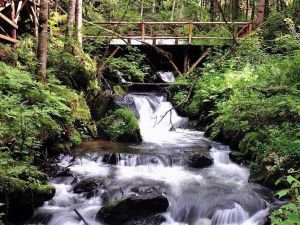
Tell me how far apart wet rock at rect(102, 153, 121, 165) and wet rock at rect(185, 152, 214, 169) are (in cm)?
185

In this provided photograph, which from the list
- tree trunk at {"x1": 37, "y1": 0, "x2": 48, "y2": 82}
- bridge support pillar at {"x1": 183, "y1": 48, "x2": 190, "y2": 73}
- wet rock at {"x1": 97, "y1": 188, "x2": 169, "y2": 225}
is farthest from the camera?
bridge support pillar at {"x1": 183, "y1": 48, "x2": 190, "y2": 73}

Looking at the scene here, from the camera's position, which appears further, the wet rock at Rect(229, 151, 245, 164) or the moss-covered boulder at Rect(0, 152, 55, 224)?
the wet rock at Rect(229, 151, 245, 164)

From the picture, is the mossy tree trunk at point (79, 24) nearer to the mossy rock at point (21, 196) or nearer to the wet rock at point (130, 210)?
the mossy rock at point (21, 196)

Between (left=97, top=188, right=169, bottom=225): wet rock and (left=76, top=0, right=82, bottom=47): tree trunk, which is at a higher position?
(left=76, top=0, right=82, bottom=47): tree trunk

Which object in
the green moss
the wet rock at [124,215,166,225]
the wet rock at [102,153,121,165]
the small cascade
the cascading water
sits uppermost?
the small cascade

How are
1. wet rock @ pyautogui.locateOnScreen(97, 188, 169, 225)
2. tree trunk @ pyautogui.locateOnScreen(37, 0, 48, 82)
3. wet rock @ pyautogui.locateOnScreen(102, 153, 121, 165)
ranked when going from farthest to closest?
wet rock @ pyautogui.locateOnScreen(102, 153, 121, 165) → tree trunk @ pyautogui.locateOnScreen(37, 0, 48, 82) → wet rock @ pyautogui.locateOnScreen(97, 188, 169, 225)

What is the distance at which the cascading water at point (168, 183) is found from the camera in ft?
24.4

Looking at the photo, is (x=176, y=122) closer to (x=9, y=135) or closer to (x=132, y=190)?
(x=132, y=190)

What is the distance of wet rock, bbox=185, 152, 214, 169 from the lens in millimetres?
10094

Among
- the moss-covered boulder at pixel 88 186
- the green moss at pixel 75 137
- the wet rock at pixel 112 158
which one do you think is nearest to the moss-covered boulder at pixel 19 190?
the moss-covered boulder at pixel 88 186

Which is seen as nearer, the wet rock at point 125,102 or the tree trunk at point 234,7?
the tree trunk at point 234,7

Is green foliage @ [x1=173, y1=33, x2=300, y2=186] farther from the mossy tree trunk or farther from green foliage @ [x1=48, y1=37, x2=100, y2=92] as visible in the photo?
the mossy tree trunk

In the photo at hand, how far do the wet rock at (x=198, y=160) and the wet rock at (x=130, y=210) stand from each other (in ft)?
9.60

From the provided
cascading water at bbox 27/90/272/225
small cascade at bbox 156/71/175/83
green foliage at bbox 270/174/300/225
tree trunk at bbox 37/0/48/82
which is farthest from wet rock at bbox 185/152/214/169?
small cascade at bbox 156/71/175/83
